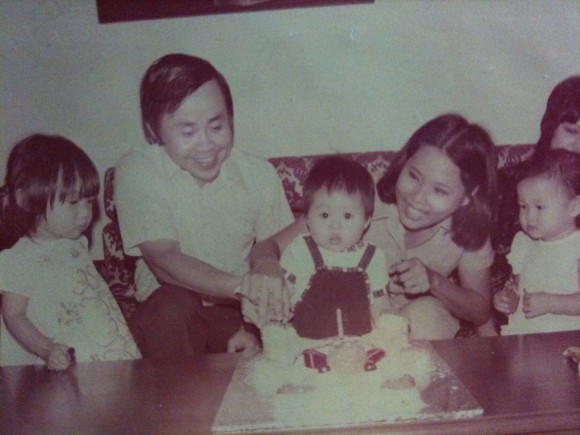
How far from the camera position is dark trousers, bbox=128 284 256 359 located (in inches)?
57.2

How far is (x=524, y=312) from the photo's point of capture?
151cm

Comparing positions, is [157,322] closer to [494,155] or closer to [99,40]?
[99,40]

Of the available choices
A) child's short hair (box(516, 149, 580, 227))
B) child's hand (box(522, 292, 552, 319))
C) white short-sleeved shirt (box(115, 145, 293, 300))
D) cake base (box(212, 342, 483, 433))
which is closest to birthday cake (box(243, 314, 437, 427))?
cake base (box(212, 342, 483, 433))

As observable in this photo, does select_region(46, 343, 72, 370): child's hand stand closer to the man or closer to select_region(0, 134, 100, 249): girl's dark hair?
the man

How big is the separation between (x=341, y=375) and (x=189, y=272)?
415mm

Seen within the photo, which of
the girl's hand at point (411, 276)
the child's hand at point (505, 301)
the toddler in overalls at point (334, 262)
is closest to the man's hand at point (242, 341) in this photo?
the toddler in overalls at point (334, 262)

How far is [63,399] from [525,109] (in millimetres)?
1172

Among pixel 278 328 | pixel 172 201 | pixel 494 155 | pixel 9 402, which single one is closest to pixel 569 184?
pixel 494 155

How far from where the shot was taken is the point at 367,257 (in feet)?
4.70

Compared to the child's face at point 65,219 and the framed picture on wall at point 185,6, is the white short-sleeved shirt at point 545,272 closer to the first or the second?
the framed picture on wall at point 185,6

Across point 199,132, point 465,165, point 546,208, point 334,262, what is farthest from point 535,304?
point 199,132

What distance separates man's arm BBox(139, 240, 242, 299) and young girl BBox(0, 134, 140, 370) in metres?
0.17

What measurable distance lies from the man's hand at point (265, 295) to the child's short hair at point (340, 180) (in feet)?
0.53

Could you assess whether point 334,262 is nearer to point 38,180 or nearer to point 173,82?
point 173,82
